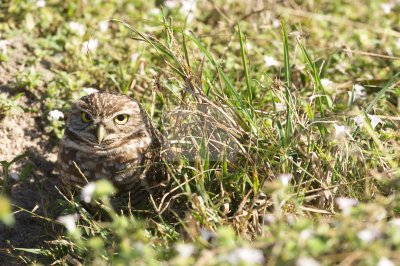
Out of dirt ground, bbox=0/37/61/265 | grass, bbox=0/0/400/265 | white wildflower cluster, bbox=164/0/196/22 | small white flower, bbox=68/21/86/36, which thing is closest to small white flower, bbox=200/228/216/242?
grass, bbox=0/0/400/265

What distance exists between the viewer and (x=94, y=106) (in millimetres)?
3439

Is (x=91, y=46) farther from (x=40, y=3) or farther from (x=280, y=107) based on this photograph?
(x=280, y=107)

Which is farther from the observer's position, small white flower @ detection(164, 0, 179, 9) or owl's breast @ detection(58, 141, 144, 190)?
small white flower @ detection(164, 0, 179, 9)

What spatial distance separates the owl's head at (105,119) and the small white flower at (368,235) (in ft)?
5.80

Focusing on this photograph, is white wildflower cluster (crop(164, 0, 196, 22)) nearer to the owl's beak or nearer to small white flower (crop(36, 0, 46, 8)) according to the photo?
small white flower (crop(36, 0, 46, 8))

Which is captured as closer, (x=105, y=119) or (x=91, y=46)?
(x=105, y=119)

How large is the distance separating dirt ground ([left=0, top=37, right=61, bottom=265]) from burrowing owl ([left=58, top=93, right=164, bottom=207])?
30cm

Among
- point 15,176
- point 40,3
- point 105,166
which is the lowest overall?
point 15,176

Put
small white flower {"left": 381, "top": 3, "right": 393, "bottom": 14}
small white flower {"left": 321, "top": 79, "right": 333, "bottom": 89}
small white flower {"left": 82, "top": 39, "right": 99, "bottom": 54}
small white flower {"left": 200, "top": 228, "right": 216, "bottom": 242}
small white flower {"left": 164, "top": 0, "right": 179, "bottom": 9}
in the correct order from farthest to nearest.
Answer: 1. small white flower {"left": 381, "top": 3, "right": 393, "bottom": 14}
2. small white flower {"left": 164, "top": 0, "right": 179, "bottom": 9}
3. small white flower {"left": 82, "top": 39, "right": 99, "bottom": 54}
4. small white flower {"left": 321, "top": 79, "right": 333, "bottom": 89}
5. small white flower {"left": 200, "top": 228, "right": 216, "bottom": 242}

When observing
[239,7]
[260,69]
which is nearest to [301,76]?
[260,69]

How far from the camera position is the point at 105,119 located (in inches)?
135

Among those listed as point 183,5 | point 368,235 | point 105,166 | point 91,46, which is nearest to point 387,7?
point 183,5

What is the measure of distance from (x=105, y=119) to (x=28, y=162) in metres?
0.79

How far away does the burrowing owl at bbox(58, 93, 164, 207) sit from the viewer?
3426 mm
